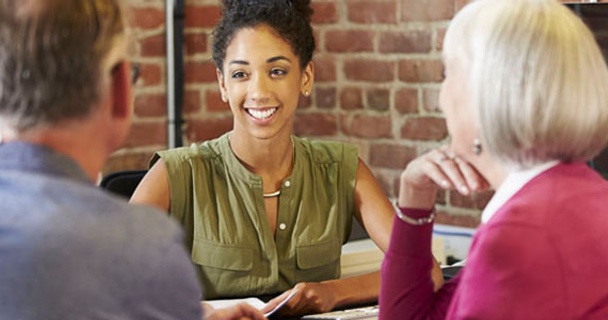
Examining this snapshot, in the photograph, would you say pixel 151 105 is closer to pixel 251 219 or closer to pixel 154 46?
pixel 154 46

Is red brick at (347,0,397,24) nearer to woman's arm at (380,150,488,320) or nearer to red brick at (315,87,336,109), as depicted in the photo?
red brick at (315,87,336,109)

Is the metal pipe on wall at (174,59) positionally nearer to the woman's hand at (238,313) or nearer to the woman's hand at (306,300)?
the woman's hand at (306,300)

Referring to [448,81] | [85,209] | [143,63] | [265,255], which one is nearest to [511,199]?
[448,81]

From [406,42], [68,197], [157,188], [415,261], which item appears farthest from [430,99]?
[68,197]

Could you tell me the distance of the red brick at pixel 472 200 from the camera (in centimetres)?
319

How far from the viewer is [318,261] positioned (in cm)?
223

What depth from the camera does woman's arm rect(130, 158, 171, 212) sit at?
84.7 inches

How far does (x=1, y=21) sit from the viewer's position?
43.1 inches

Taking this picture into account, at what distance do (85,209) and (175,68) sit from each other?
7.35 feet

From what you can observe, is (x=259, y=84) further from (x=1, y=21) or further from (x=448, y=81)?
(x=1, y=21)

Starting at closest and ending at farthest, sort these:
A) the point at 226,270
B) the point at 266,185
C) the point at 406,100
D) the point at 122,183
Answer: the point at 226,270 < the point at 266,185 < the point at 122,183 < the point at 406,100

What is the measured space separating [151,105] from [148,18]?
→ 0.89 ft

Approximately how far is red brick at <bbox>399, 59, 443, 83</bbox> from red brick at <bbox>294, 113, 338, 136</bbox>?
337 millimetres

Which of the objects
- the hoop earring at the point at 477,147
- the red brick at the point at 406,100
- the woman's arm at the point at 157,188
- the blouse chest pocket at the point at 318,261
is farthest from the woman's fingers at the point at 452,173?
the red brick at the point at 406,100
